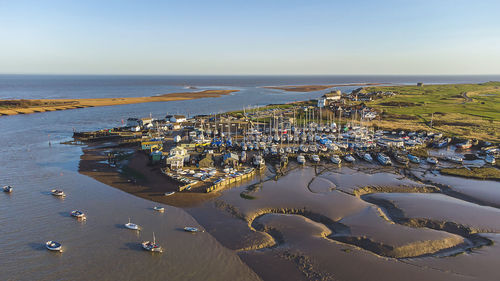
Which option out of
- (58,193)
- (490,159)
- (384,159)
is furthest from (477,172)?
(58,193)

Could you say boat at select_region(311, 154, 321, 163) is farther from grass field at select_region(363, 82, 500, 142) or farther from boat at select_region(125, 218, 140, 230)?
grass field at select_region(363, 82, 500, 142)

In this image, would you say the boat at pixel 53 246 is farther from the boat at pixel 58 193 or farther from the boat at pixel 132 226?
the boat at pixel 58 193

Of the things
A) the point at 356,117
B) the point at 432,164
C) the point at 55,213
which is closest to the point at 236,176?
the point at 55,213

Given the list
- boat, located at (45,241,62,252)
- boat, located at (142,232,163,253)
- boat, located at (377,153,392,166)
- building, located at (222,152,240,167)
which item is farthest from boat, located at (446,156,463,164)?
boat, located at (45,241,62,252)

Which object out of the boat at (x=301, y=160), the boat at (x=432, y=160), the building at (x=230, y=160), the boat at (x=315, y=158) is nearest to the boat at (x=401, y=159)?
the boat at (x=432, y=160)

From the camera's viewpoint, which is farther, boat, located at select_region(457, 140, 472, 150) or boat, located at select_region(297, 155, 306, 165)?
boat, located at select_region(457, 140, 472, 150)
